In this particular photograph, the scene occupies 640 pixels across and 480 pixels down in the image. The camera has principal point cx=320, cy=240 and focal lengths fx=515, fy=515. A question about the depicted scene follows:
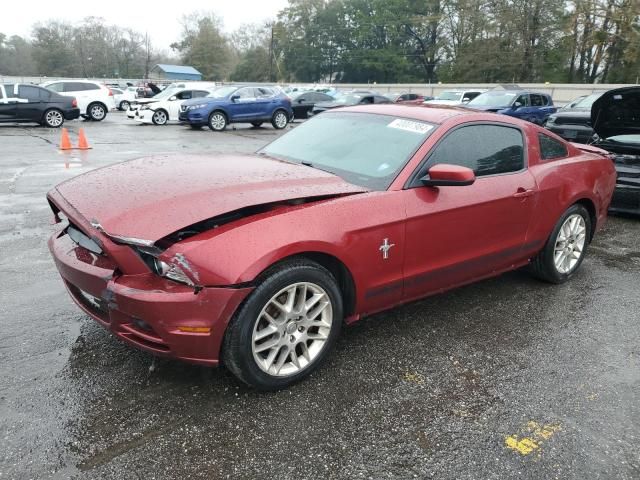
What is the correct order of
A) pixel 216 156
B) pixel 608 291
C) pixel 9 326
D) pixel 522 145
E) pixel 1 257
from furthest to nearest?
pixel 1 257 → pixel 608 291 → pixel 522 145 → pixel 216 156 → pixel 9 326

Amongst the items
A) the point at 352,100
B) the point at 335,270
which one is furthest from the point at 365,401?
the point at 352,100

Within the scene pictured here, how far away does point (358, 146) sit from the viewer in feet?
11.9

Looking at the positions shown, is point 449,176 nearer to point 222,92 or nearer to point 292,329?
point 292,329

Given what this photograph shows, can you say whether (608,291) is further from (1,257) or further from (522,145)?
(1,257)

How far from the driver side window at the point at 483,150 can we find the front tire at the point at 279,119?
16.7 metres

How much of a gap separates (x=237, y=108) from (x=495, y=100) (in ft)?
29.3

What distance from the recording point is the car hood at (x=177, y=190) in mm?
2551

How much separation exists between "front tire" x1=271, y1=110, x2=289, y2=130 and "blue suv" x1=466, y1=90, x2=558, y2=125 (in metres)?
7.25

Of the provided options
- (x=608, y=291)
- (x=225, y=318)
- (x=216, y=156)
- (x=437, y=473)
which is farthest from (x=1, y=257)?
(x=608, y=291)

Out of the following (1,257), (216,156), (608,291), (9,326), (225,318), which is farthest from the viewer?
(1,257)

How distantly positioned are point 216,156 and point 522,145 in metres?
2.41

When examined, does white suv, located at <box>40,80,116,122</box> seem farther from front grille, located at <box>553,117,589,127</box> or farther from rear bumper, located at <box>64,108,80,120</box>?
front grille, located at <box>553,117,589,127</box>

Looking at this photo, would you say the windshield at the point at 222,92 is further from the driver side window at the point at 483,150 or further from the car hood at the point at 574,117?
the driver side window at the point at 483,150

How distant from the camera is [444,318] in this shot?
382 centimetres
